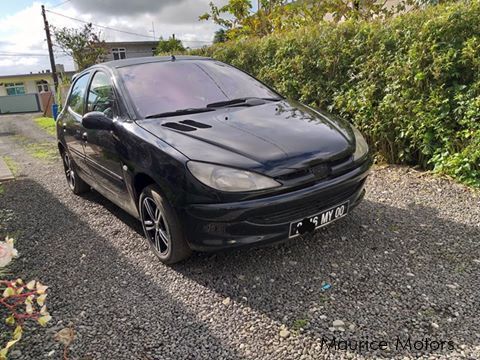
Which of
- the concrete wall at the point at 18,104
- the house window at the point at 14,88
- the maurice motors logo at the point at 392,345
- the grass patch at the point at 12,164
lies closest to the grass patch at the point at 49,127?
the grass patch at the point at 12,164

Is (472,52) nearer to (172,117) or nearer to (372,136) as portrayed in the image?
(372,136)

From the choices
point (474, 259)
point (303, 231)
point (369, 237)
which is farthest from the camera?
point (369, 237)

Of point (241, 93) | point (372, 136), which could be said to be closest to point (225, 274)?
point (241, 93)

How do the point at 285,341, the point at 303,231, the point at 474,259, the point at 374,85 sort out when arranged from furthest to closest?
the point at 374,85, the point at 474,259, the point at 303,231, the point at 285,341

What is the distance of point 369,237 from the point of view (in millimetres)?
3139

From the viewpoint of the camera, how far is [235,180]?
7.71 ft

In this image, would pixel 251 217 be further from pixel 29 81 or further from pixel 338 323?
pixel 29 81

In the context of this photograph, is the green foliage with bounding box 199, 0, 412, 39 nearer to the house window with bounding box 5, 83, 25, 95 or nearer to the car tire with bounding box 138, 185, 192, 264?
the car tire with bounding box 138, 185, 192, 264

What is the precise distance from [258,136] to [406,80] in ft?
8.40

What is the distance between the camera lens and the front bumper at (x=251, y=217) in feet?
7.75

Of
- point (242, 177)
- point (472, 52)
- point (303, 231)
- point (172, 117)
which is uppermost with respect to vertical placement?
point (472, 52)

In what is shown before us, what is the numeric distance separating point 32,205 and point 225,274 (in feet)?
10.8

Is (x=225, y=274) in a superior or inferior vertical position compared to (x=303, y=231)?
inferior

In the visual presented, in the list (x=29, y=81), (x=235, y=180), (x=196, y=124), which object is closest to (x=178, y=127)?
(x=196, y=124)
